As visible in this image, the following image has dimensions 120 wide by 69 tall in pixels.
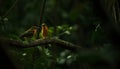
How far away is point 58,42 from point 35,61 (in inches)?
14.3

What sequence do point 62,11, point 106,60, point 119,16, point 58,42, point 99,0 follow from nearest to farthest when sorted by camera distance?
point 106,60 → point 99,0 → point 119,16 → point 58,42 → point 62,11

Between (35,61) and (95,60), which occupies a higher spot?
(95,60)

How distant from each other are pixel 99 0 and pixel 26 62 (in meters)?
2.22

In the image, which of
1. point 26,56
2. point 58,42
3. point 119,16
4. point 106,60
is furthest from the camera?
point 26,56

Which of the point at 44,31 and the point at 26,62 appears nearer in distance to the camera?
the point at 26,62

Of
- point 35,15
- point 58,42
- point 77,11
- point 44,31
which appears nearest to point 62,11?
point 35,15

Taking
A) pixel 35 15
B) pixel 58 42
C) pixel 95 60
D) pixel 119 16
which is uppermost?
pixel 95 60

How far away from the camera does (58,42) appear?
2.96 m

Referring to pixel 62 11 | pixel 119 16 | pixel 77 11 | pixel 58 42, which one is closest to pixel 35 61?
pixel 58 42

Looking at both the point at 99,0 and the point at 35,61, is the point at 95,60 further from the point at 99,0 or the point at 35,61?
the point at 35,61

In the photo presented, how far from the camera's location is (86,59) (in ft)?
2.85

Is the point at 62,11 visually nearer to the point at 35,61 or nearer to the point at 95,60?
the point at 35,61

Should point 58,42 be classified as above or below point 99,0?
below

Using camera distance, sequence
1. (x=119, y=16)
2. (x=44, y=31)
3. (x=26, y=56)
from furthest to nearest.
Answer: (x=44, y=31)
(x=26, y=56)
(x=119, y=16)
